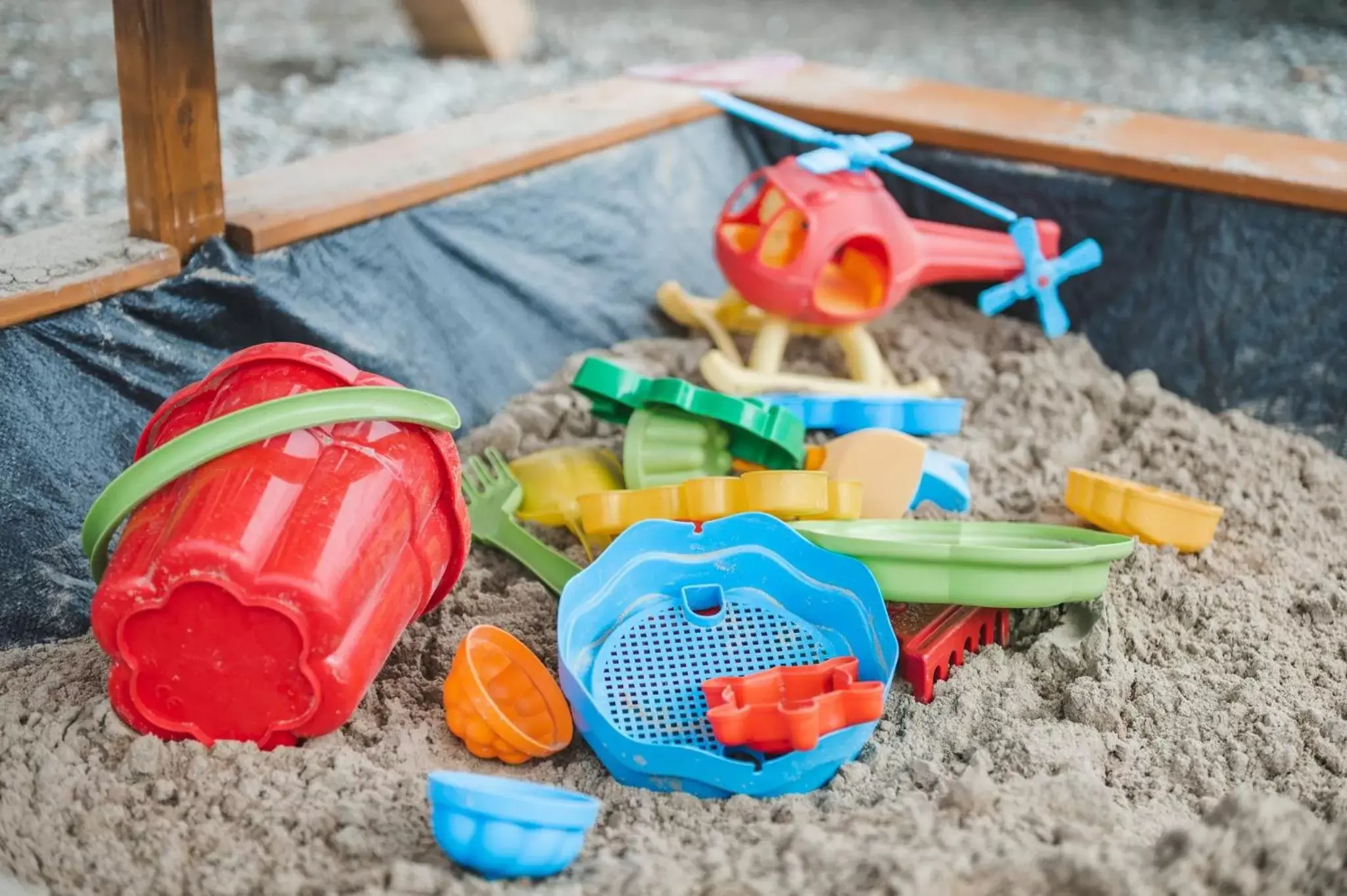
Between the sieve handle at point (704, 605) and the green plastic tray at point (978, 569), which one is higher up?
the green plastic tray at point (978, 569)

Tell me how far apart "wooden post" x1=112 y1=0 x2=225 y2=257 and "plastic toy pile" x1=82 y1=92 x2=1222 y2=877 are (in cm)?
33

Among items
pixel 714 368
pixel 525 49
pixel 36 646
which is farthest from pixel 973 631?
pixel 525 49

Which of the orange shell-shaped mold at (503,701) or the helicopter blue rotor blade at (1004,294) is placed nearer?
the orange shell-shaped mold at (503,701)

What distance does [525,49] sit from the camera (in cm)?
265

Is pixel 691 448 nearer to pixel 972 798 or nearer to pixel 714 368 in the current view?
pixel 714 368

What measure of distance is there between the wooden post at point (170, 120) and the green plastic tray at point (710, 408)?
0.45m

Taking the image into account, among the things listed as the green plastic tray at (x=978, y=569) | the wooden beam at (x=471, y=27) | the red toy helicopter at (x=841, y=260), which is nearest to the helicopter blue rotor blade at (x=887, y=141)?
the red toy helicopter at (x=841, y=260)

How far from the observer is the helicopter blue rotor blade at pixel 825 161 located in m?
1.51

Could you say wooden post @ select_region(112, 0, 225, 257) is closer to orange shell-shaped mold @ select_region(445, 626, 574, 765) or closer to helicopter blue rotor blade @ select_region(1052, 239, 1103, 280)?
orange shell-shaped mold @ select_region(445, 626, 574, 765)

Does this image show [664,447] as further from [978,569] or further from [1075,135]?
[1075,135]

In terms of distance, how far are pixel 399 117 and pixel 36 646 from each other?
122cm

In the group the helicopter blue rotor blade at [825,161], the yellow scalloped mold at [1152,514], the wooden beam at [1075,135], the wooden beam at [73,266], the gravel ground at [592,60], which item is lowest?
the yellow scalloped mold at [1152,514]

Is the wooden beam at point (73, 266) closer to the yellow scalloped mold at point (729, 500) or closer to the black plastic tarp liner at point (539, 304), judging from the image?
the black plastic tarp liner at point (539, 304)

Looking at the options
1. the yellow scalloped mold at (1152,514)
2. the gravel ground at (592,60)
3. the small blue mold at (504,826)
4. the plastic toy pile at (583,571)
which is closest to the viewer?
the small blue mold at (504,826)
